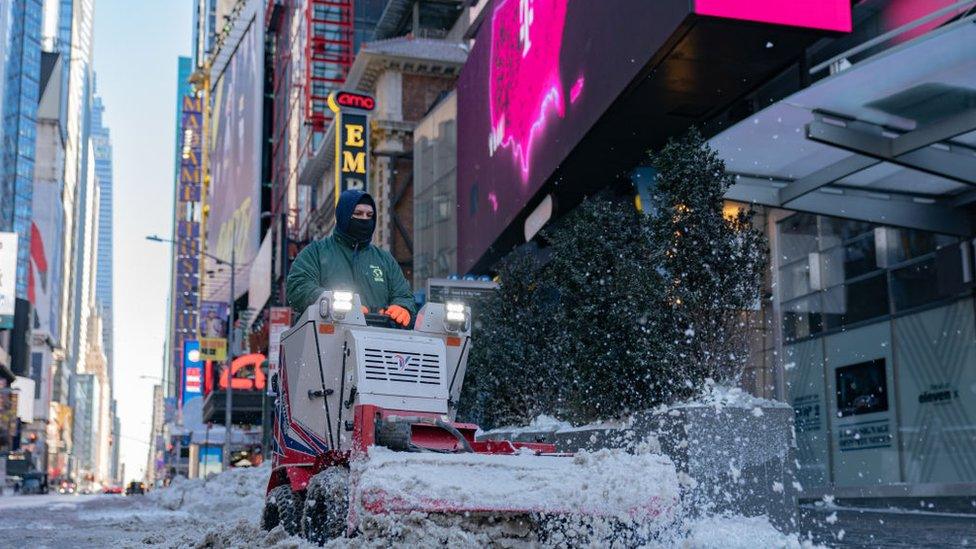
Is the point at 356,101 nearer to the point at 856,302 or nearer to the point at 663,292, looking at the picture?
the point at 856,302

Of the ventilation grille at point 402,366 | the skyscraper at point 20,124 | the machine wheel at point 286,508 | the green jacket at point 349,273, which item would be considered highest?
the skyscraper at point 20,124

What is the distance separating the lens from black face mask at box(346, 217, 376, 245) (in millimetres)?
7820

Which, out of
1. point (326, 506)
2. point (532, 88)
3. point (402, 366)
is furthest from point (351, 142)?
point (326, 506)

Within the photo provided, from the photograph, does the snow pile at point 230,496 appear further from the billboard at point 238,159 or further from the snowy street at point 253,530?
the billboard at point 238,159

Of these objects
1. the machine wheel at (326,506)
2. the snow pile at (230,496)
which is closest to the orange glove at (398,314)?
the machine wheel at (326,506)

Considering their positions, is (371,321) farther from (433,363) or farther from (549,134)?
(549,134)

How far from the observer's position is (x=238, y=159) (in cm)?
8762

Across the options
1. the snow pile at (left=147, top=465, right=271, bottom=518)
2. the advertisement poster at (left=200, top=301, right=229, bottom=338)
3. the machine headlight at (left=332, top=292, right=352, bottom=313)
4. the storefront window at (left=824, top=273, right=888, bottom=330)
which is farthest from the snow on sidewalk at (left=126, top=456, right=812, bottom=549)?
the advertisement poster at (left=200, top=301, right=229, bottom=338)

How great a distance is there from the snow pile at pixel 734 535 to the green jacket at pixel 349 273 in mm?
2512

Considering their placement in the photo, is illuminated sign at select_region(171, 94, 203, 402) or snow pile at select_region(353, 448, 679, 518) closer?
snow pile at select_region(353, 448, 679, 518)

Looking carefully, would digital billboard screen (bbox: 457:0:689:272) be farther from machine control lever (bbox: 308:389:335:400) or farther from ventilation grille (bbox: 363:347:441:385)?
machine control lever (bbox: 308:389:335:400)

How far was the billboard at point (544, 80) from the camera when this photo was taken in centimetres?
1390

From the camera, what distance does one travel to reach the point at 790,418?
8.43 m

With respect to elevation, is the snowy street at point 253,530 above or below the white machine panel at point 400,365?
below
